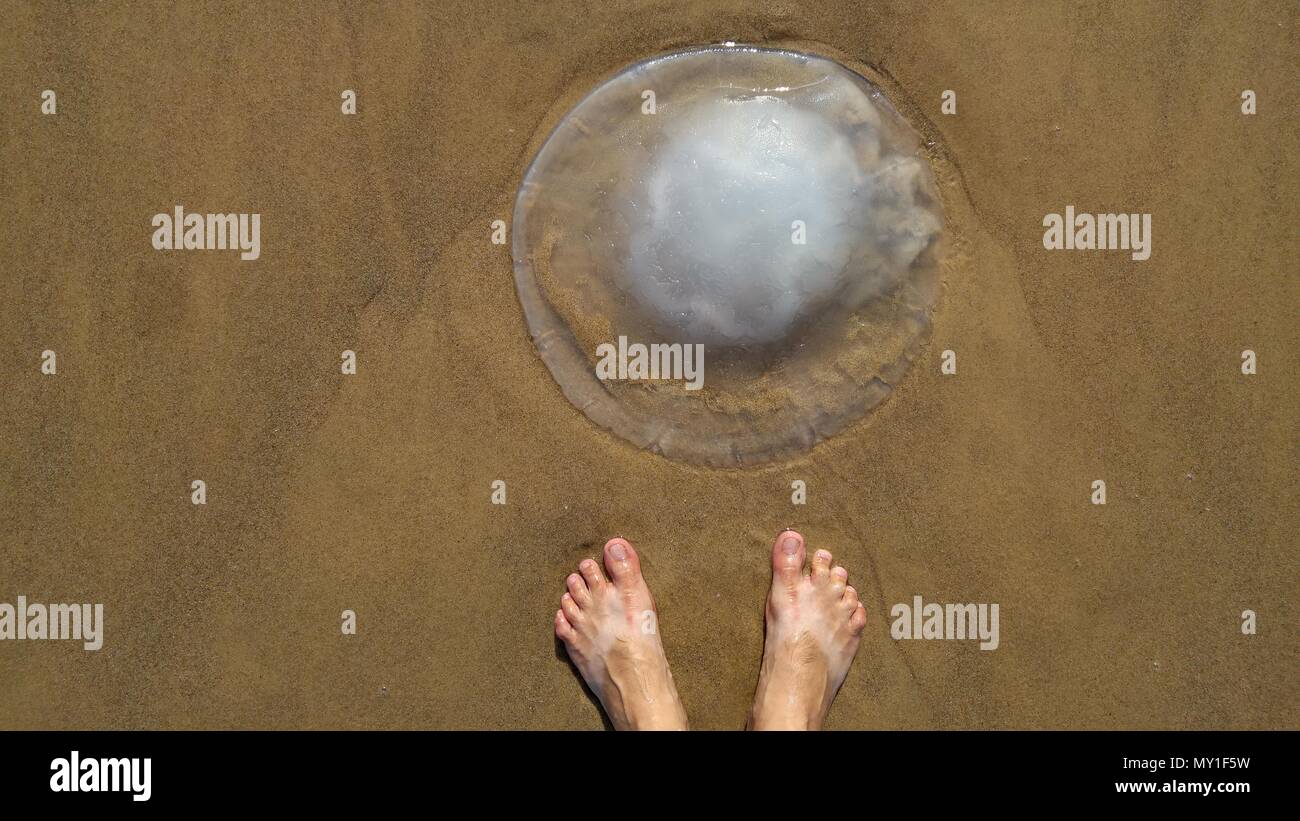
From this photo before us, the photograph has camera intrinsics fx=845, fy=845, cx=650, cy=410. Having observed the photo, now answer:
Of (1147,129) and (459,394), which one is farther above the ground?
(1147,129)

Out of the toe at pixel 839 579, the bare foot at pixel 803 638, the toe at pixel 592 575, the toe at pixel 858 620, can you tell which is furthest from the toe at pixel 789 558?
the toe at pixel 592 575

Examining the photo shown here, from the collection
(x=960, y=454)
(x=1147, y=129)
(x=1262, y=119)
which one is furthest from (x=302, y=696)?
(x=1262, y=119)

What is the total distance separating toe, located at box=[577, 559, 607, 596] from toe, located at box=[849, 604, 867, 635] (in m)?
1.13

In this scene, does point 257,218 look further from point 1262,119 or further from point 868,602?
point 1262,119

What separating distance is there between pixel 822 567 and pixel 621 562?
91 cm

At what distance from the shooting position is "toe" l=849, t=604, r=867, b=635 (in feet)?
12.5

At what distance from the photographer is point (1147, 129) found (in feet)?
12.4

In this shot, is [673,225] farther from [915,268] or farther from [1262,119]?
[1262,119]

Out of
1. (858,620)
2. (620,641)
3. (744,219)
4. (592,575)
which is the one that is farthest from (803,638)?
(744,219)

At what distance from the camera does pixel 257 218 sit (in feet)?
12.6

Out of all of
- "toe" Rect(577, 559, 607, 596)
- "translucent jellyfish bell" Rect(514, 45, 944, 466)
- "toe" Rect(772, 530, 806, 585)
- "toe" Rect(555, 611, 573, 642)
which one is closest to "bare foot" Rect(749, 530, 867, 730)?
"toe" Rect(772, 530, 806, 585)

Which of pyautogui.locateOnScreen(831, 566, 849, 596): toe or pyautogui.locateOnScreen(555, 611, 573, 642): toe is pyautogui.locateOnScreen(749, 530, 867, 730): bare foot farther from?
pyautogui.locateOnScreen(555, 611, 573, 642): toe
